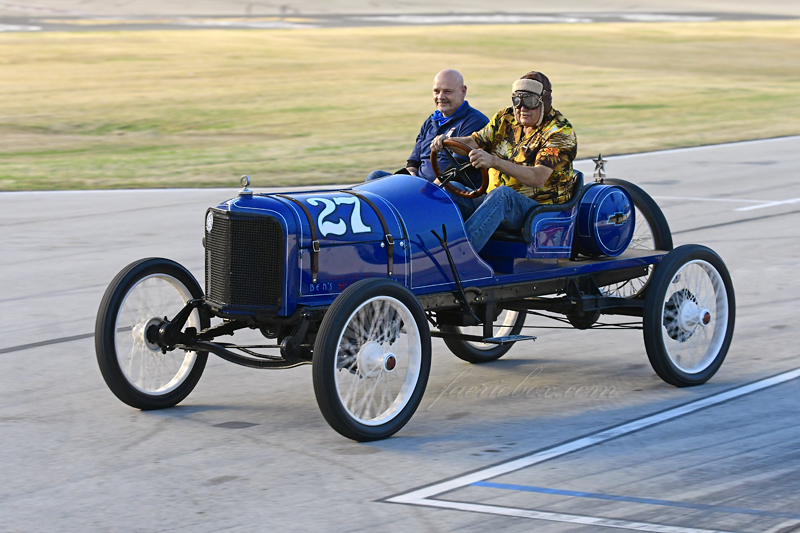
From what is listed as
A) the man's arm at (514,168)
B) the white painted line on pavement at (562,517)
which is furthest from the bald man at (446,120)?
the white painted line on pavement at (562,517)

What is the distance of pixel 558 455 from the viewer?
572 cm

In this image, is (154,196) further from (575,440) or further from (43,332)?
(575,440)

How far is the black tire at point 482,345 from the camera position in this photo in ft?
25.2

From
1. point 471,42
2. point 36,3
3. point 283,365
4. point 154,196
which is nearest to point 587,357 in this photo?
point 283,365

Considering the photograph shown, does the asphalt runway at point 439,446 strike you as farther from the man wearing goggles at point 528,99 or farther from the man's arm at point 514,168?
the man wearing goggles at point 528,99

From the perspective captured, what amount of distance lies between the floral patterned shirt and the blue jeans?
18 centimetres

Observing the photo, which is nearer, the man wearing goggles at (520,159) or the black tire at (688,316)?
the man wearing goggles at (520,159)

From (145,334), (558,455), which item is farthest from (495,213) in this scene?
(145,334)

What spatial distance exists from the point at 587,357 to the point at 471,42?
3872 centimetres

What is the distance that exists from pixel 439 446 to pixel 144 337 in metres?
1.71

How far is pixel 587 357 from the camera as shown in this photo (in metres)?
7.86

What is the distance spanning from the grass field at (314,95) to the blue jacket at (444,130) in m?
8.45

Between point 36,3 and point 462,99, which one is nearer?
point 462,99

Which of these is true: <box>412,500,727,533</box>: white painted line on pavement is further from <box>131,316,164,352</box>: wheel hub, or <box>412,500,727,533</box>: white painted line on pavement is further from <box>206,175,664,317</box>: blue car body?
<box>131,316,164,352</box>: wheel hub
